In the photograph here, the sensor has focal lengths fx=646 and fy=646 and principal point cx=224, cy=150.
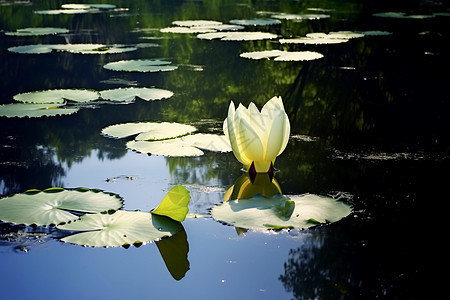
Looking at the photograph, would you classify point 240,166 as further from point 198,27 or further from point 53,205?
point 198,27

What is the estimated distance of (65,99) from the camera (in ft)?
10.5

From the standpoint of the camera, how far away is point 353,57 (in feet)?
14.8

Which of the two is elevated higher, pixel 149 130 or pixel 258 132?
pixel 258 132

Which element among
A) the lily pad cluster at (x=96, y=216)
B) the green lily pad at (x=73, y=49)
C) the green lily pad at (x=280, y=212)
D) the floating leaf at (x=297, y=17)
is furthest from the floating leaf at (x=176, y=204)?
the floating leaf at (x=297, y=17)

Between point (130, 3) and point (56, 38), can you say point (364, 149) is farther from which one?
point (130, 3)

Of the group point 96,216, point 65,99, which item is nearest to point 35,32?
point 65,99

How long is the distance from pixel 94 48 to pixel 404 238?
359cm

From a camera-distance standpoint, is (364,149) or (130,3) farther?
(130,3)

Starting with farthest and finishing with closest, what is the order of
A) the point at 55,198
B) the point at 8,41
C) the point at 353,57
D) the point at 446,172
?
the point at 8,41 → the point at 353,57 → the point at 446,172 → the point at 55,198

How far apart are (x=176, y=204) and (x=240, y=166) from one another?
56cm

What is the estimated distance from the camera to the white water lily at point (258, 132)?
201 centimetres

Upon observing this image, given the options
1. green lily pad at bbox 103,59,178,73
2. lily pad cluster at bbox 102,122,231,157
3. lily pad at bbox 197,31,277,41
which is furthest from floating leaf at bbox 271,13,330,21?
lily pad cluster at bbox 102,122,231,157

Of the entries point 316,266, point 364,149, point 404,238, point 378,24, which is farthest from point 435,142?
point 378,24

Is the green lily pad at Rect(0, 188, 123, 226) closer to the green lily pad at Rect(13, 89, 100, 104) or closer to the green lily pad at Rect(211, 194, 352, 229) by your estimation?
the green lily pad at Rect(211, 194, 352, 229)
